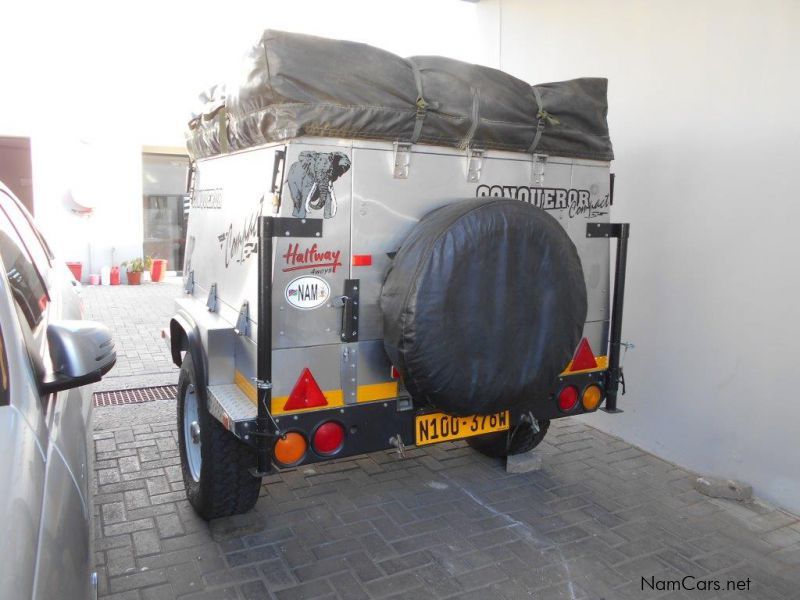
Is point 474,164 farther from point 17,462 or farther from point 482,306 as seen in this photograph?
point 17,462

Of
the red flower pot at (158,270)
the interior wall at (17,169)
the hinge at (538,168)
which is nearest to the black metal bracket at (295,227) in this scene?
the hinge at (538,168)

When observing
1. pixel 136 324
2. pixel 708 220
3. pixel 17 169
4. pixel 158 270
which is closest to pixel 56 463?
pixel 708 220

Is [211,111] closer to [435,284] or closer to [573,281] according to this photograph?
[435,284]

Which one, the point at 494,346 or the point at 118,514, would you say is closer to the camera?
the point at 494,346

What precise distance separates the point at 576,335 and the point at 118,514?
9.02 feet

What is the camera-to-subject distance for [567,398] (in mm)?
3744

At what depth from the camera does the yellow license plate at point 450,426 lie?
3293 millimetres

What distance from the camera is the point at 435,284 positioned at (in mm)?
2768

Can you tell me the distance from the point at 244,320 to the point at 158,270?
10636 mm

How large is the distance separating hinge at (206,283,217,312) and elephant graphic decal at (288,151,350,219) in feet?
3.95

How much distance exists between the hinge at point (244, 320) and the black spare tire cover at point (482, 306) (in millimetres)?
701

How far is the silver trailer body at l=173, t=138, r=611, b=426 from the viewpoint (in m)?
2.94

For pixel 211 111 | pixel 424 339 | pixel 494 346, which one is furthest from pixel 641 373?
pixel 211 111

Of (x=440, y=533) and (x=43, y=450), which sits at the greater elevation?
(x=43, y=450)
